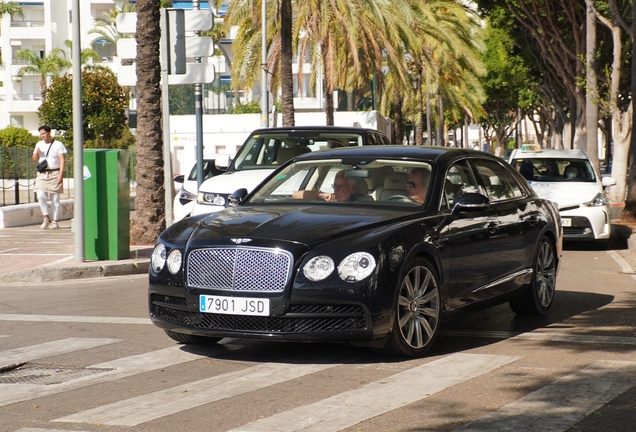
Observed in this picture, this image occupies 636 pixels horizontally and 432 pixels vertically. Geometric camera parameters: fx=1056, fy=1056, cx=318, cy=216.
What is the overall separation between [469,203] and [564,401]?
2.32m

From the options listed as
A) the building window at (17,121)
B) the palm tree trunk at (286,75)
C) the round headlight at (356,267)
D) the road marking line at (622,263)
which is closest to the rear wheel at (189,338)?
the round headlight at (356,267)

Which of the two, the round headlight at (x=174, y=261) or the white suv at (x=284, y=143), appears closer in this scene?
the round headlight at (x=174, y=261)

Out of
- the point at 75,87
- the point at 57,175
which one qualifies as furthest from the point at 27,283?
the point at 57,175

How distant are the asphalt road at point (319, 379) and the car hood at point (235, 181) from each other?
4020 mm

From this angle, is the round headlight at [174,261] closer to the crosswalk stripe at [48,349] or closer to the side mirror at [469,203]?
the crosswalk stripe at [48,349]

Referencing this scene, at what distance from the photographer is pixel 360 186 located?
313 inches

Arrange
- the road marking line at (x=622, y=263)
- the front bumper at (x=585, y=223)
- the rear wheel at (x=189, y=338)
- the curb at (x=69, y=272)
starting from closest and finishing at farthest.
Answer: the rear wheel at (x=189, y=338) → the curb at (x=69, y=272) → the road marking line at (x=622, y=263) → the front bumper at (x=585, y=223)

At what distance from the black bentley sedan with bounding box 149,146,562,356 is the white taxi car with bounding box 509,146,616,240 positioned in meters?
7.10

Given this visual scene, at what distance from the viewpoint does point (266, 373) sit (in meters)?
6.66

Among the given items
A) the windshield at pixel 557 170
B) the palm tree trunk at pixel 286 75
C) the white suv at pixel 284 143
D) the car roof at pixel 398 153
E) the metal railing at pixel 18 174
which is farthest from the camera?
the metal railing at pixel 18 174

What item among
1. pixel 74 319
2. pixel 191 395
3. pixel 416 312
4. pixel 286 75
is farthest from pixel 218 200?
pixel 286 75

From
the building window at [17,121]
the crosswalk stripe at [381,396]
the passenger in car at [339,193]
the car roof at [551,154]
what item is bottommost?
the crosswalk stripe at [381,396]

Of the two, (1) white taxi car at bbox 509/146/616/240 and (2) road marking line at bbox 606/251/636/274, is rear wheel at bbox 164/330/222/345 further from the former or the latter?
(1) white taxi car at bbox 509/146/616/240

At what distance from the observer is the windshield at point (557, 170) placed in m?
17.2
